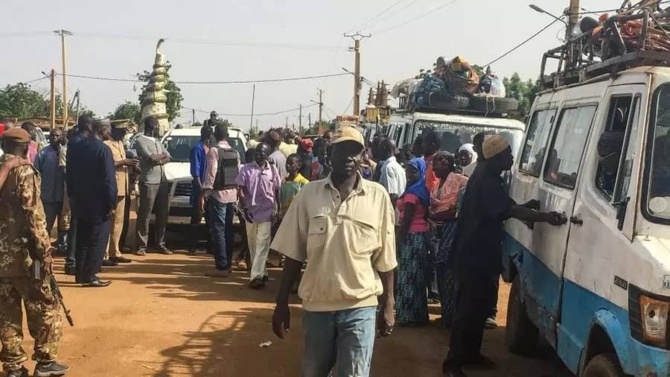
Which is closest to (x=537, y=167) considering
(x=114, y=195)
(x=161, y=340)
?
(x=161, y=340)

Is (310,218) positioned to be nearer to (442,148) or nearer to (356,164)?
(356,164)

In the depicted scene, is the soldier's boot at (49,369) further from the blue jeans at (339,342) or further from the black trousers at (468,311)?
the black trousers at (468,311)

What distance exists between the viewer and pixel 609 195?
3.86m

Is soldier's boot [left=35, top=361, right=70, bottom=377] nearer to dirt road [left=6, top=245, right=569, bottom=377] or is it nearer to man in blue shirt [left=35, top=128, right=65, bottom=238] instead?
dirt road [left=6, top=245, right=569, bottom=377]

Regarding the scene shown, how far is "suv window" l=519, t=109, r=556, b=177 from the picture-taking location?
5.66m

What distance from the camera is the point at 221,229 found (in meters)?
9.17

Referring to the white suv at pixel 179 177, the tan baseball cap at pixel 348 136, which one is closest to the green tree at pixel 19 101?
the white suv at pixel 179 177

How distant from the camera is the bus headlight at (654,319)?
10.4 feet

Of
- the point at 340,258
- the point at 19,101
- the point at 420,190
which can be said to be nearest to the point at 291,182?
the point at 420,190

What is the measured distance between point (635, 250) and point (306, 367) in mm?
1717

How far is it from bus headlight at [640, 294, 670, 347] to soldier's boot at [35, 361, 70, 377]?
13.0 ft

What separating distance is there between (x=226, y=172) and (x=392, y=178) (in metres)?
2.57

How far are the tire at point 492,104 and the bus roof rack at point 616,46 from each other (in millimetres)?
5426

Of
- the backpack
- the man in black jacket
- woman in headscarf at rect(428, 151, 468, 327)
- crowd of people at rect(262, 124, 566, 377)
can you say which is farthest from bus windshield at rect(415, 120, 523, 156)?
the man in black jacket
